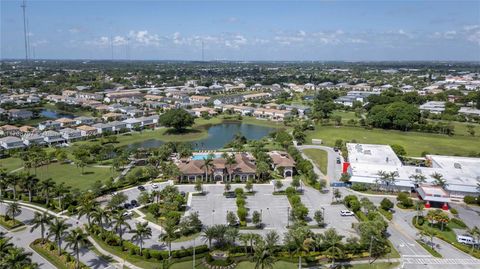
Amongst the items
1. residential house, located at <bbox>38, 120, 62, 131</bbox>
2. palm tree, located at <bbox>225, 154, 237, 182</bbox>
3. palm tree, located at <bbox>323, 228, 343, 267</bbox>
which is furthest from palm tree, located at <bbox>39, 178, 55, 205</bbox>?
residential house, located at <bbox>38, 120, 62, 131</bbox>

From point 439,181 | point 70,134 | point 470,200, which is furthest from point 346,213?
point 70,134

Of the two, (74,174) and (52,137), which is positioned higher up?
(52,137)

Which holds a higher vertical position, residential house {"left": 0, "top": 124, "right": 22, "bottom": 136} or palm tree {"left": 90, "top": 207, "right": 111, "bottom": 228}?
Result: residential house {"left": 0, "top": 124, "right": 22, "bottom": 136}

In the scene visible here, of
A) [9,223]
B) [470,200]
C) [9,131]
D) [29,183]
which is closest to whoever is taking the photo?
[9,223]

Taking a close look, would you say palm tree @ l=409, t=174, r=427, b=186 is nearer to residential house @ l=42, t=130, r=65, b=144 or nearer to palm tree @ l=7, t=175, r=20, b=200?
palm tree @ l=7, t=175, r=20, b=200

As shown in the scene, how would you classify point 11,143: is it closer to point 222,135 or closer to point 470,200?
point 222,135

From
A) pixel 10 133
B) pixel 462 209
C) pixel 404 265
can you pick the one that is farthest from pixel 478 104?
pixel 10 133

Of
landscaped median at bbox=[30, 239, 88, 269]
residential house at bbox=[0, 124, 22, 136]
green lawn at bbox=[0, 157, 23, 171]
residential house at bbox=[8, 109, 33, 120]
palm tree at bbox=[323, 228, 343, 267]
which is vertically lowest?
landscaped median at bbox=[30, 239, 88, 269]

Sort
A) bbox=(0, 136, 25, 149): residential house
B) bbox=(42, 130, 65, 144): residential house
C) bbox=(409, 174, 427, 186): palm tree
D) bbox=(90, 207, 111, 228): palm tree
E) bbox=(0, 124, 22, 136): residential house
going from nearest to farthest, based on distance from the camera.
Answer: bbox=(90, 207, 111, 228): palm tree → bbox=(409, 174, 427, 186): palm tree → bbox=(0, 136, 25, 149): residential house → bbox=(42, 130, 65, 144): residential house → bbox=(0, 124, 22, 136): residential house
